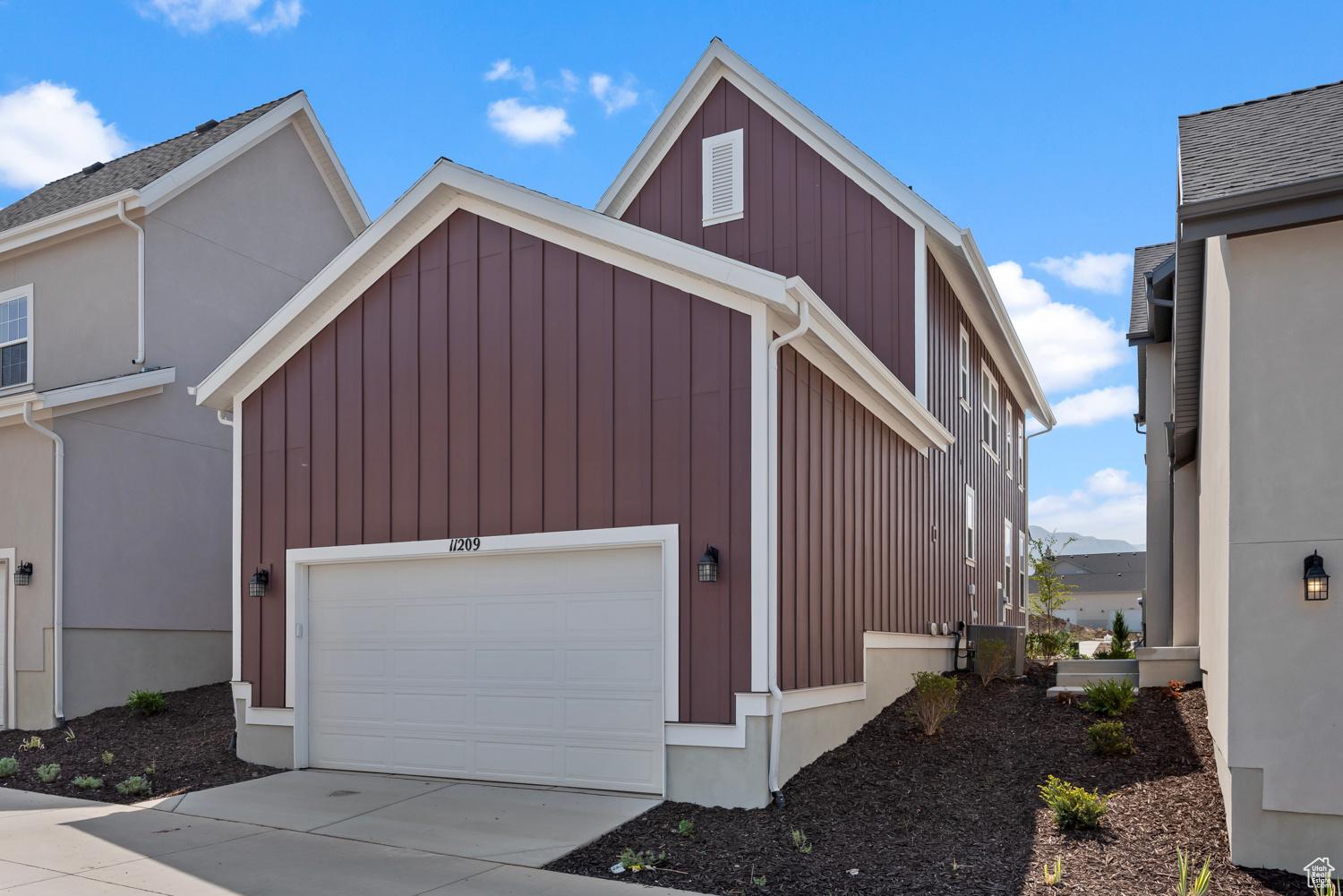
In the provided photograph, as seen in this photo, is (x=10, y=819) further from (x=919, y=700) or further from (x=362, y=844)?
(x=919, y=700)

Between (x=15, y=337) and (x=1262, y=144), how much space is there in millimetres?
16609

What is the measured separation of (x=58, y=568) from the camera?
12.3 metres

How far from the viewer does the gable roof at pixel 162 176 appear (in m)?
14.3

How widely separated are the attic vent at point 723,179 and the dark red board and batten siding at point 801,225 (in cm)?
9

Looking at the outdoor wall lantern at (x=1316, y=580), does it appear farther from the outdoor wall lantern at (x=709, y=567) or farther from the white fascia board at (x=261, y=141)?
the white fascia board at (x=261, y=141)

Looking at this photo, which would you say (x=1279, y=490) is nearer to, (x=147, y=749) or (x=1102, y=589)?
(x=147, y=749)

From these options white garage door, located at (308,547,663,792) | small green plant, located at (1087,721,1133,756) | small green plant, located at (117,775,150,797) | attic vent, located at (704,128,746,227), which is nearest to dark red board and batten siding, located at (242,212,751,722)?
white garage door, located at (308,547,663,792)

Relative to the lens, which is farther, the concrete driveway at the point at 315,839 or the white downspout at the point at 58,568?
the white downspout at the point at 58,568

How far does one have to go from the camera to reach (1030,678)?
41.2 ft

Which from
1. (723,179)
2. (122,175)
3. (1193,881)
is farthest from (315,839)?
(122,175)

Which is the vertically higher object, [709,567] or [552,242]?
[552,242]

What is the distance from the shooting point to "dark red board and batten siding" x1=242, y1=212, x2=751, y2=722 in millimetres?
7941

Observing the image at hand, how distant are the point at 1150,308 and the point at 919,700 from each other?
6846 mm

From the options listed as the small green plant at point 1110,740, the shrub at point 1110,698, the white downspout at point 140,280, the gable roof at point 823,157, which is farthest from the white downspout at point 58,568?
the shrub at point 1110,698
